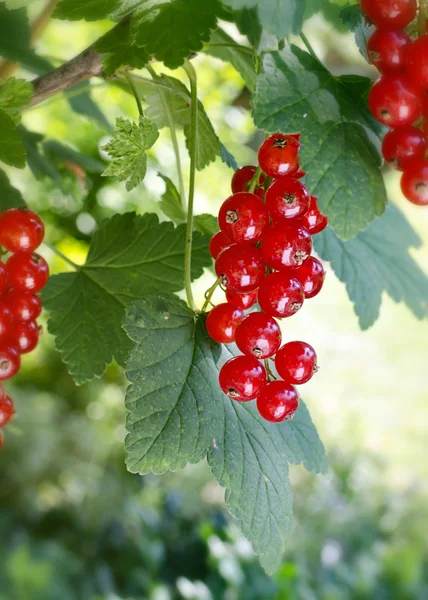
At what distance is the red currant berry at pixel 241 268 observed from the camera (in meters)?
0.40

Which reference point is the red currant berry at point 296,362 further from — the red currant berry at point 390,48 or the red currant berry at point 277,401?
the red currant berry at point 390,48

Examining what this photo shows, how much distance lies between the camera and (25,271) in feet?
1.59

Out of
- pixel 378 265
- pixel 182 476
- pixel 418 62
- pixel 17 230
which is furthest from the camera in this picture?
pixel 182 476

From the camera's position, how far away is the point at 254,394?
1.38 ft

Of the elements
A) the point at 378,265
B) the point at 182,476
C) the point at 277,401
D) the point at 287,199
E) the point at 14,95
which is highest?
the point at 14,95

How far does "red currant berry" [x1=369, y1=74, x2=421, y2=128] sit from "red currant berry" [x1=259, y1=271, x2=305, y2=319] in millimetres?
104

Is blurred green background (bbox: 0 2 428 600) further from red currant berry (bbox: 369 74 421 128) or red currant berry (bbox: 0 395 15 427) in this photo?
red currant berry (bbox: 0 395 15 427)

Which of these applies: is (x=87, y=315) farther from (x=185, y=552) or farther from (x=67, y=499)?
(x=67, y=499)

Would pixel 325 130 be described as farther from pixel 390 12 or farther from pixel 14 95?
pixel 14 95

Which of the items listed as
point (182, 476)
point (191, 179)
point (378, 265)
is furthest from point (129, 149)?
point (182, 476)

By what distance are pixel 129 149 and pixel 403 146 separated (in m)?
0.16

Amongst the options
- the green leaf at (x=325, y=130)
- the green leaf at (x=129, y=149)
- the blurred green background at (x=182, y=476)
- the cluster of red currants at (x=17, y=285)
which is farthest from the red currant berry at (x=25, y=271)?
the blurred green background at (x=182, y=476)

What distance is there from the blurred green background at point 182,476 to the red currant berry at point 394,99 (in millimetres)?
253

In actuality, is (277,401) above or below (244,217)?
below
